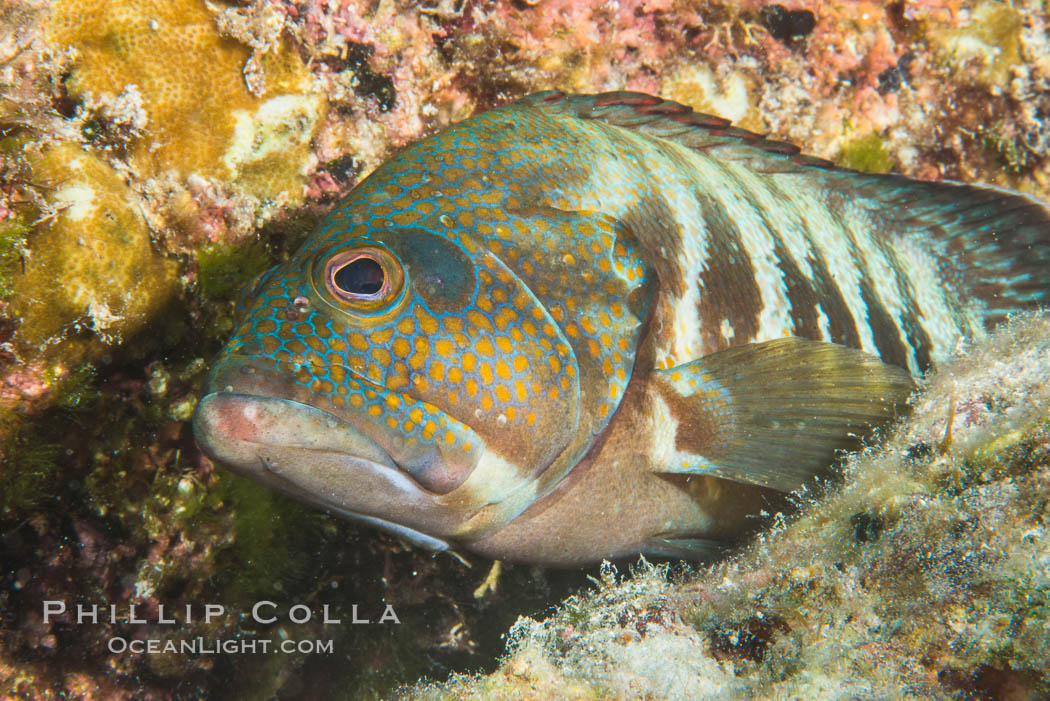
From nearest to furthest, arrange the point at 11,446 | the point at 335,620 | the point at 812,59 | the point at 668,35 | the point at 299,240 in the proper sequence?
the point at 11,446, the point at 299,240, the point at 335,620, the point at 668,35, the point at 812,59

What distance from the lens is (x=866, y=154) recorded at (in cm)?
411

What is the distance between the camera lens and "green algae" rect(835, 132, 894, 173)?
4.06 meters

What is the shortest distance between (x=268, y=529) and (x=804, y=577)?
2506 millimetres

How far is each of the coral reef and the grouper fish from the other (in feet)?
A: 1.22

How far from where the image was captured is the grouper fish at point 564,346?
1.84 metres

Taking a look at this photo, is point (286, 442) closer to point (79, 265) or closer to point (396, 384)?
point (396, 384)

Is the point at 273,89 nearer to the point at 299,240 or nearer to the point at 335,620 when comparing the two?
the point at 299,240

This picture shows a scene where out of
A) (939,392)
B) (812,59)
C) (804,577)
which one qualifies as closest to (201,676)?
(804,577)

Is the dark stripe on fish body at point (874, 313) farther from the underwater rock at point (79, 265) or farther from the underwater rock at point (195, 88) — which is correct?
the underwater rock at point (79, 265)

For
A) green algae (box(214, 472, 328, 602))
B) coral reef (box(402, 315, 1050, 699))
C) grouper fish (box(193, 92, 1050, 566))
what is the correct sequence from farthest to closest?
1. green algae (box(214, 472, 328, 602))
2. grouper fish (box(193, 92, 1050, 566))
3. coral reef (box(402, 315, 1050, 699))

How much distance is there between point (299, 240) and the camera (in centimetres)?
301

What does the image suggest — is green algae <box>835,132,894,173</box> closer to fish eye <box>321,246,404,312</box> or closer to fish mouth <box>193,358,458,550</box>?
fish eye <box>321,246,404,312</box>

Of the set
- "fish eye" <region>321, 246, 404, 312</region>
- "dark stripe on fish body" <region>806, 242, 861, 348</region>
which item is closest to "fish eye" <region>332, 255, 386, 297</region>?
"fish eye" <region>321, 246, 404, 312</region>

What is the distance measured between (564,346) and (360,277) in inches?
28.2
